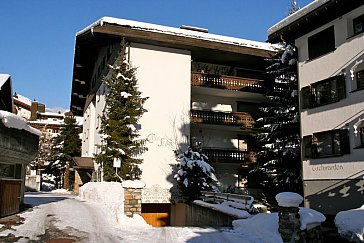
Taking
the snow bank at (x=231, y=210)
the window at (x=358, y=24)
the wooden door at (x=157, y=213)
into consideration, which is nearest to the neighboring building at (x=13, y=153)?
the snow bank at (x=231, y=210)

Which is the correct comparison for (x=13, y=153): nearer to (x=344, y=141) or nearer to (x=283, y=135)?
(x=344, y=141)

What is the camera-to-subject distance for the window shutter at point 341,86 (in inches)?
661

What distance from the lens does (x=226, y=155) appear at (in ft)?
83.3

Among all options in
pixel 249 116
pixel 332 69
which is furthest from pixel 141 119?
pixel 332 69

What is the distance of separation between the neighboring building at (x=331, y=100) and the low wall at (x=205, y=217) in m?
5.08

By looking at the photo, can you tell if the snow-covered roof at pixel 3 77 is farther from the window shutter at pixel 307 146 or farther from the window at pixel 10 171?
the window shutter at pixel 307 146

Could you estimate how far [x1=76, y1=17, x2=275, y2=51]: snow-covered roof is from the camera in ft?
76.4

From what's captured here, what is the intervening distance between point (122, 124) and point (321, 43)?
11685 millimetres

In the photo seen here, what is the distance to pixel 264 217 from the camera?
444 inches

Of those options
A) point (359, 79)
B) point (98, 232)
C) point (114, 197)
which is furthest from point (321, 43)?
point (98, 232)

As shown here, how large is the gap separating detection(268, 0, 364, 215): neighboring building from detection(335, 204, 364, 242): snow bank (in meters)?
5.64

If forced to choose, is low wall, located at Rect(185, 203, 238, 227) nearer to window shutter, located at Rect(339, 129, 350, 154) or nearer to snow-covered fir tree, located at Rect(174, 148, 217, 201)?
snow-covered fir tree, located at Rect(174, 148, 217, 201)

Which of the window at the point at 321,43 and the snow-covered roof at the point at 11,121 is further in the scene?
the window at the point at 321,43

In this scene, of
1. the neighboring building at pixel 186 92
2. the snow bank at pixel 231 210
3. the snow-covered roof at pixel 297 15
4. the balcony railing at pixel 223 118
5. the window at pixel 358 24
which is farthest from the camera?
the balcony railing at pixel 223 118
